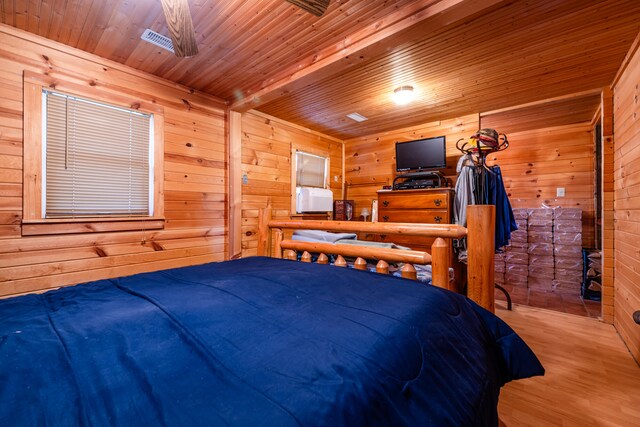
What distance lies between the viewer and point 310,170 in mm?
4441

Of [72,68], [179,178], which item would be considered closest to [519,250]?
[179,178]

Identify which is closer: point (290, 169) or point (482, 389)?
point (482, 389)

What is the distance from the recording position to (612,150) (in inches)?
103

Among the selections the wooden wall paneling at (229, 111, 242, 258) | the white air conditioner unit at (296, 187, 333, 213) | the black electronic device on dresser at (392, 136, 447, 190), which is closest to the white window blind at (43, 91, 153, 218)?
the wooden wall paneling at (229, 111, 242, 258)

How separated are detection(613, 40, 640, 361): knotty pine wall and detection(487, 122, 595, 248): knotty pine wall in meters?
1.31

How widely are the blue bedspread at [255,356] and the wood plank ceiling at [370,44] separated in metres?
1.75

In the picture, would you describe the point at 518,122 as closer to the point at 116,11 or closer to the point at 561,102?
the point at 561,102

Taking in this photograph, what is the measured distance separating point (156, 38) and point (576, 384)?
372cm

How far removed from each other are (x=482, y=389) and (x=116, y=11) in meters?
2.82

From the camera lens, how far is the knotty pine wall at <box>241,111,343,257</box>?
11.5ft

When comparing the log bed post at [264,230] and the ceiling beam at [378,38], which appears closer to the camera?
the ceiling beam at [378,38]

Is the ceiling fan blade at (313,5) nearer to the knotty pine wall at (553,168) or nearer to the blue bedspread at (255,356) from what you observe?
the blue bedspread at (255,356)

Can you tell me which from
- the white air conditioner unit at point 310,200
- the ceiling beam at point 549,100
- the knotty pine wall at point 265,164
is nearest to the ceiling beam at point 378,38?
the knotty pine wall at point 265,164

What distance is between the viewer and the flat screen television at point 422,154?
12.0 ft
